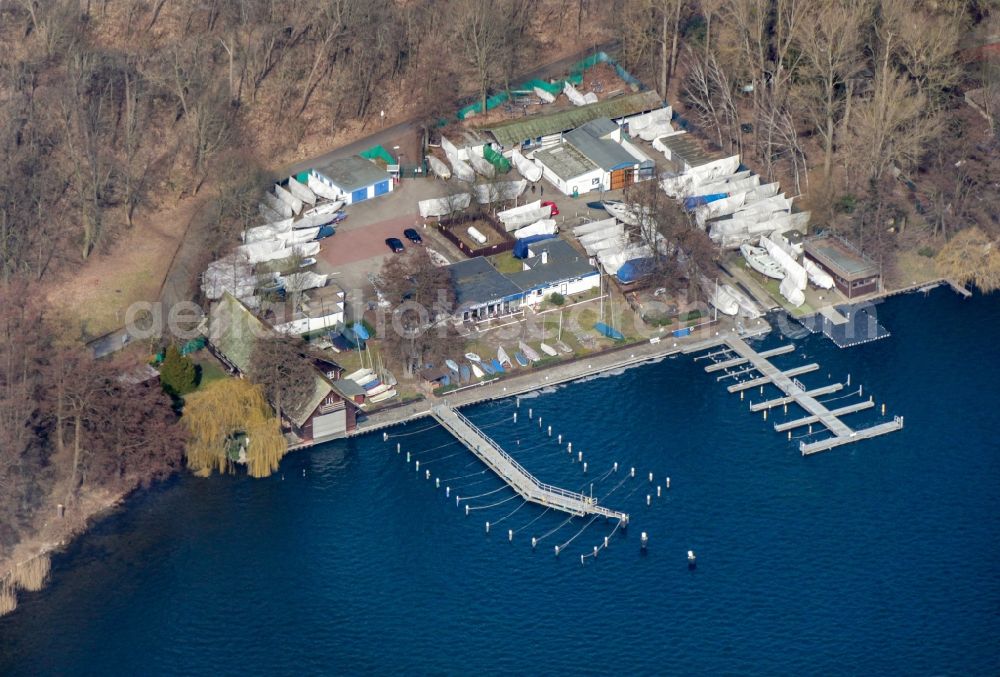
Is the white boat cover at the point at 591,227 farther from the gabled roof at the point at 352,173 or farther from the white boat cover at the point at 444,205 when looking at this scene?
the gabled roof at the point at 352,173

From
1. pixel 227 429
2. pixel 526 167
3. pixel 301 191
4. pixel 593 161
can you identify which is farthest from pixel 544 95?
pixel 227 429

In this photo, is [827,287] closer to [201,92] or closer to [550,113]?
[550,113]

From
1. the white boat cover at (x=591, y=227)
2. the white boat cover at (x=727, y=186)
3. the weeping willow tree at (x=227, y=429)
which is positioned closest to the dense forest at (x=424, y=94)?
the white boat cover at (x=727, y=186)

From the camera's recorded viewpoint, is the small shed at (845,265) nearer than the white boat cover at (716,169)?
Yes

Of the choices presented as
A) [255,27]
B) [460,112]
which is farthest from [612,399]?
[255,27]

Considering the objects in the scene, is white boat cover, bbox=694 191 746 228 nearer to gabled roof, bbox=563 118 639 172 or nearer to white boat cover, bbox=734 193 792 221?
white boat cover, bbox=734 193 792 221

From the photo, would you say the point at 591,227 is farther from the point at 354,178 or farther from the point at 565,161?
the point at 354,178
